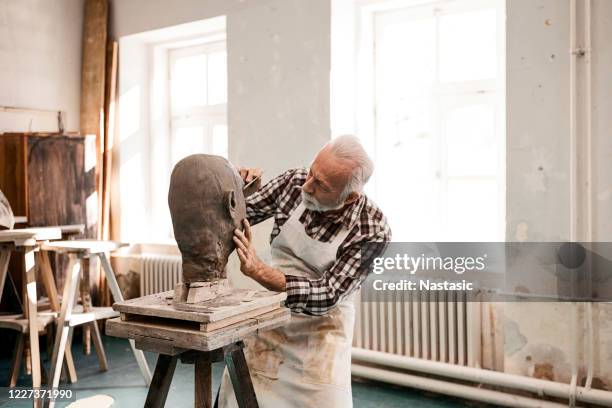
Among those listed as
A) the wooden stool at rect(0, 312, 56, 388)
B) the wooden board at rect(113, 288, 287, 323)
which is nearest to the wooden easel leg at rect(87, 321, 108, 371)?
the wooden stool at rect(0, 312, 56, 388)

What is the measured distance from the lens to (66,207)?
4.27 meters

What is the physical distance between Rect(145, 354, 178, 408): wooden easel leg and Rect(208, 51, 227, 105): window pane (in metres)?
3.25

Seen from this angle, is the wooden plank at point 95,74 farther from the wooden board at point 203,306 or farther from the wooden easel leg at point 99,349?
the wooden board at point 203,306

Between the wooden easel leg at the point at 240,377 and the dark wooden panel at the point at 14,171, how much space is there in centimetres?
281

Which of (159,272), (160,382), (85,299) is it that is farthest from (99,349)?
(160,382)

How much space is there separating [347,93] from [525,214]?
4.43 feet

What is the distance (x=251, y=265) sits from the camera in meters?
1.86

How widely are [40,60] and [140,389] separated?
8.67ft

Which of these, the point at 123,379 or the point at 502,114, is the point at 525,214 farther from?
the point at 123,379

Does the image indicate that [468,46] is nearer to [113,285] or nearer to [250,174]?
[250,174]

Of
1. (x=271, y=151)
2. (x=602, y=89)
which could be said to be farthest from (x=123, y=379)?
(x=602, y=89)

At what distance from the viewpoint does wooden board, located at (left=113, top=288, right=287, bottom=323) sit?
1553mm

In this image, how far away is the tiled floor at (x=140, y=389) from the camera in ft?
10.8

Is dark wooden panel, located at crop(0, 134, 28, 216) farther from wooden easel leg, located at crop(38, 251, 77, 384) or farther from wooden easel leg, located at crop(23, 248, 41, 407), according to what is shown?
wooden easel leg, located at crop(23, 248, 41, 407)
